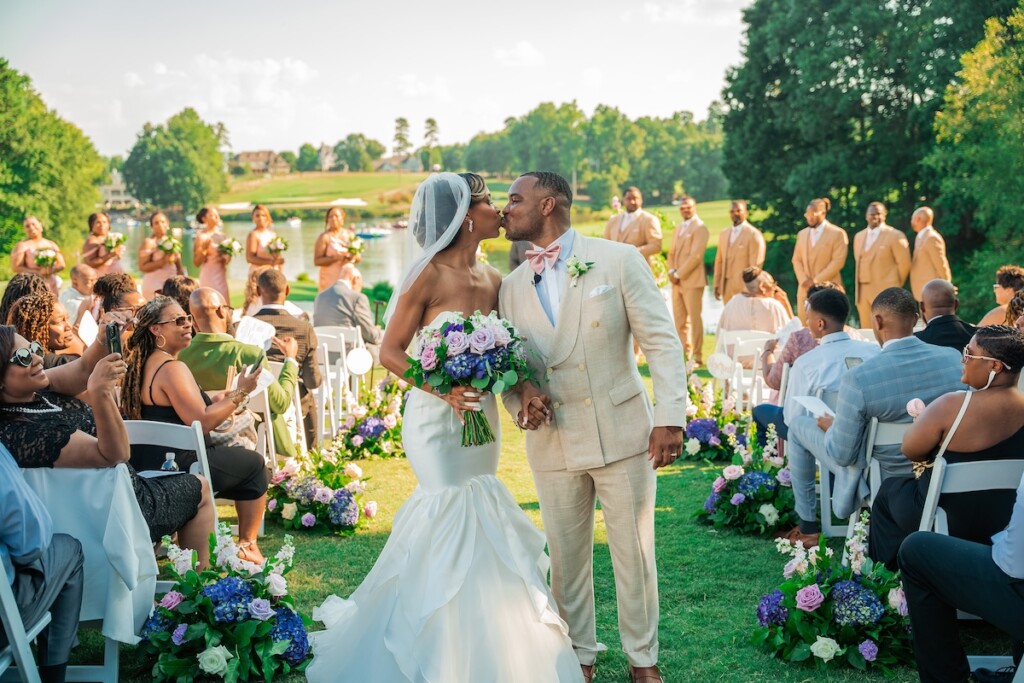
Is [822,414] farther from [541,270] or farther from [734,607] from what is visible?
[541,270]

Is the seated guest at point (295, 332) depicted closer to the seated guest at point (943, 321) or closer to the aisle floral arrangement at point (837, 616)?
the aisle floral arrangement at point (837, 616)

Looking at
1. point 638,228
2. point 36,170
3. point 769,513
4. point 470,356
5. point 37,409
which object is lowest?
point 769,513

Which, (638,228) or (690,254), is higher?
(638,228)

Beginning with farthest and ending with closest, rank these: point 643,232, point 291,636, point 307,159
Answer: point 307,159
point 643,232
point 291,636

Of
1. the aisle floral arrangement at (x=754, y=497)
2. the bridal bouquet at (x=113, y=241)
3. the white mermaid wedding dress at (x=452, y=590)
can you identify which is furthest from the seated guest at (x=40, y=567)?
the bridal bouquet at (x=113, y=241)

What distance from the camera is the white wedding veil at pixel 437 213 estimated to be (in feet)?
11.9

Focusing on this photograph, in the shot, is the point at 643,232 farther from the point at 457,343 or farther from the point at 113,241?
the point at 457,343

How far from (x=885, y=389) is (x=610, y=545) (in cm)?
174

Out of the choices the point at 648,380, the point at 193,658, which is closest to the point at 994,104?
the point at 648,380

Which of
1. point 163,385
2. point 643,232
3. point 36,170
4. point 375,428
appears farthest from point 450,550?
point 36,170

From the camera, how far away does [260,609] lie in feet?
13.0

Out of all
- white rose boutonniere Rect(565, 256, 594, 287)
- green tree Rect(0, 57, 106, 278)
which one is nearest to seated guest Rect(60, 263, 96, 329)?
white rose boutonniere Rect(565, 256, 594, 287)

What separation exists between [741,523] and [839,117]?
2580cm

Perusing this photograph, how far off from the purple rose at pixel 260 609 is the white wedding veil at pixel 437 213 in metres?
1.41
